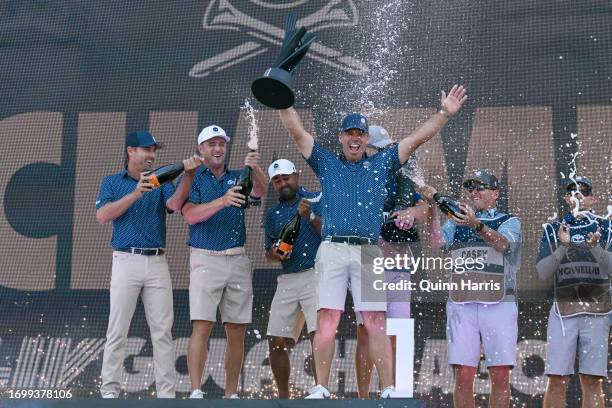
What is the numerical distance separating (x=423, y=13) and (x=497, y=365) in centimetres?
307

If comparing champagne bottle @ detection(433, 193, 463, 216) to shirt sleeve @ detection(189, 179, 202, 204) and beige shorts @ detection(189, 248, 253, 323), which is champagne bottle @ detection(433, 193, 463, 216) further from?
shirt sleeve @ detection(189, 179, 202, 204)

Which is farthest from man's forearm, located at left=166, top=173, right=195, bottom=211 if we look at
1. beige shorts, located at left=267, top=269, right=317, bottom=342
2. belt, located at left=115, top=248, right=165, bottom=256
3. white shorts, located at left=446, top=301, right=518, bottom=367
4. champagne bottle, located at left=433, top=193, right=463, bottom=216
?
white shorts, located at left=446, top=301, right=518, bottom=367

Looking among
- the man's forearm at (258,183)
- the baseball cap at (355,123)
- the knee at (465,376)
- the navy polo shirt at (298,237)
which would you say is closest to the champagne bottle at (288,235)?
the navy polo shirt at (298,237)

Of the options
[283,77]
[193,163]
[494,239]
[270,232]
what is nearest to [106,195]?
[193,163]

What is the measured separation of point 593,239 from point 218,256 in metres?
2.01

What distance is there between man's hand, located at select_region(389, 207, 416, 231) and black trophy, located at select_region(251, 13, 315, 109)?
79cm

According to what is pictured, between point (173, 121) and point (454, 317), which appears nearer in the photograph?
point (454, 317)

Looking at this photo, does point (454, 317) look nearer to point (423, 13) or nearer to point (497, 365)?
point (497, 365)

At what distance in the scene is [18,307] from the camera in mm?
6652

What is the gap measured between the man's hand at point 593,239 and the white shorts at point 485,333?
579 mm

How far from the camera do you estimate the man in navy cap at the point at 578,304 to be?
4926mm

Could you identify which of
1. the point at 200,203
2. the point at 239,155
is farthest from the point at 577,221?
the point at 239,155

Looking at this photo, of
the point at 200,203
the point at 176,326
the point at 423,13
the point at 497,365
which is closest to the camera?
the point at 497,365

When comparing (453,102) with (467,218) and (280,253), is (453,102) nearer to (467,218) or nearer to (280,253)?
(467,218)
